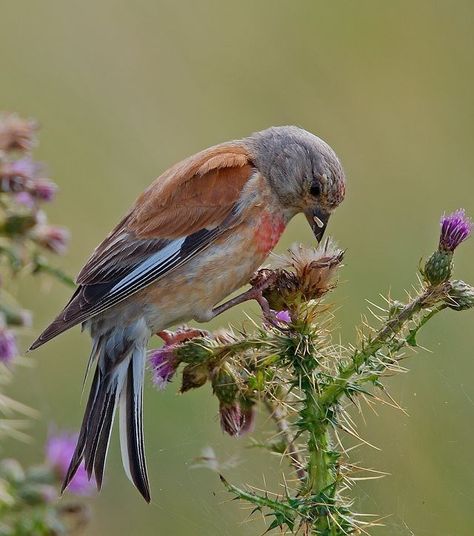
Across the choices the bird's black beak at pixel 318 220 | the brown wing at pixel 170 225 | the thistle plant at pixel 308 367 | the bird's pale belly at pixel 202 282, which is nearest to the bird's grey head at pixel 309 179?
the bird's black beak at pixel 318 220

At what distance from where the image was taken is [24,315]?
11.6 ft

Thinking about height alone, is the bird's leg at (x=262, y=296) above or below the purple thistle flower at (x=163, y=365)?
above

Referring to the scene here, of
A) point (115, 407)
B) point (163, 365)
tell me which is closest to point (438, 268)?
point (163, 365)

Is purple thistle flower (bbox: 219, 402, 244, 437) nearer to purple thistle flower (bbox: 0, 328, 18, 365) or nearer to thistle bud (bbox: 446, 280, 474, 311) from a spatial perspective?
thistle bud (bbox: 446, 280, 474, 311)

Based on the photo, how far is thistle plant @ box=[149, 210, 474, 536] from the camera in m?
2.45

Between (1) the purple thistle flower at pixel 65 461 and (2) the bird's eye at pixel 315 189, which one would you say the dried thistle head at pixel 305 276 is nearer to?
(1) the purple thistle flower at pixel 65 461

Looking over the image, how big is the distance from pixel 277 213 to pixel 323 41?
3.30 m

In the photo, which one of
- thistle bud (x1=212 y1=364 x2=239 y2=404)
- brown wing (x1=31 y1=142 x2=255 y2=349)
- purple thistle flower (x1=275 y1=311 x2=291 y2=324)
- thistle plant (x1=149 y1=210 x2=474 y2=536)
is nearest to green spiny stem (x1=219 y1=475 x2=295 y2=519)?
thistle plant (x1=149 y1=210 x2=474 y2=536)

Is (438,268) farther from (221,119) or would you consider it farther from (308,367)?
(221,119)

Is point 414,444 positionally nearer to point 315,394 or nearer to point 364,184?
point 315,394

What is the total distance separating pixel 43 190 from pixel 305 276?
116 cm

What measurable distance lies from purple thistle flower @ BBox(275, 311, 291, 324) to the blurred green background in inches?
50.7

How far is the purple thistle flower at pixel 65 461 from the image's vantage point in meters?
3.53

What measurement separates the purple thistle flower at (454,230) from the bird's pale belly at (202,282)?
3.90 feet
